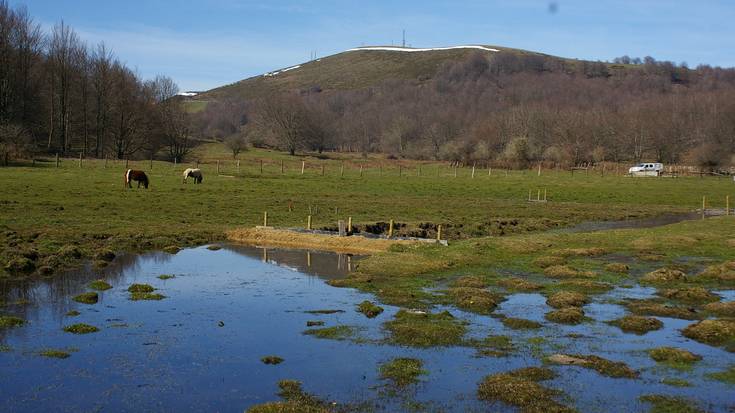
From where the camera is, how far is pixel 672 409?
11.9m

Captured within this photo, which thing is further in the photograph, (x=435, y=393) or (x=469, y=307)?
(x=469, y=307)

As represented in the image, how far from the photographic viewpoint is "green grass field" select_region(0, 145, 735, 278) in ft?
102

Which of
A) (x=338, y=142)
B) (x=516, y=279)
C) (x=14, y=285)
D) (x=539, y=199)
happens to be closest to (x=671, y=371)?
(x=516, y=279)

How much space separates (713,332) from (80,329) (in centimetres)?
1453

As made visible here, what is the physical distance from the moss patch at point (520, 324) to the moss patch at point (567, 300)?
7.61ft

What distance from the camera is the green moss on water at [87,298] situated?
19.3 metres

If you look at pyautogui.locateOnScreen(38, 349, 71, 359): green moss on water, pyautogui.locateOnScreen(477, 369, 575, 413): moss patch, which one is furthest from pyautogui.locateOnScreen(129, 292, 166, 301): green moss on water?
pyautogui.locateOnScreen(477, 369, 575, 413): moss patch

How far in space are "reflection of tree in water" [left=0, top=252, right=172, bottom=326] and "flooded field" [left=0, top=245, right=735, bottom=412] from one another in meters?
0.08

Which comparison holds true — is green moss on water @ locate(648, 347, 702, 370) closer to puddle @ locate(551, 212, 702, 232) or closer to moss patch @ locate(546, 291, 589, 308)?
moss patch @ locate(546, 291, 589, 308)

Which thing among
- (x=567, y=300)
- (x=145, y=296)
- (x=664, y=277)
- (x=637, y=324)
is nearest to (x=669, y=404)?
(x=637, y=324)

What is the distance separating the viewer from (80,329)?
1641 centimetres

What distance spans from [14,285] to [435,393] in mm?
14123

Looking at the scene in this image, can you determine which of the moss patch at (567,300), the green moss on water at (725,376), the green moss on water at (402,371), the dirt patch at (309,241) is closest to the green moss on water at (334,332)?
the green moss on water at (402,371)

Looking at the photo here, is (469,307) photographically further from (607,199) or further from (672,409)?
(607,199)
